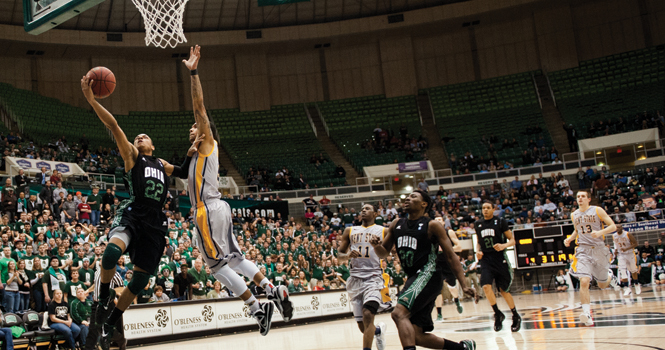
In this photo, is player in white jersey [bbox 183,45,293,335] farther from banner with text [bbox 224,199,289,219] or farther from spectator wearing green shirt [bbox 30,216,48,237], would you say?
banner with text [bbox 224,199,289,219]

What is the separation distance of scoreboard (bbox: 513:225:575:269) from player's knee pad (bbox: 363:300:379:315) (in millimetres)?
17043

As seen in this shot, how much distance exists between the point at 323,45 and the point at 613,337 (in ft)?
118

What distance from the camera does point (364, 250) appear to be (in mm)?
8719

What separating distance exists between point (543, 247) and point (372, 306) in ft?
57.0

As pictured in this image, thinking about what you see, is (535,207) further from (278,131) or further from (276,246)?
(278,131)

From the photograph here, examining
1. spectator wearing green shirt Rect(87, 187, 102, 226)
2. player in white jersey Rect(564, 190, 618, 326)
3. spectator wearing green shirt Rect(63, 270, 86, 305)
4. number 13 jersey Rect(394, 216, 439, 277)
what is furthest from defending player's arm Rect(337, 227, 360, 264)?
spectator wearing green shirt Rect(87, 187, 102, 226)

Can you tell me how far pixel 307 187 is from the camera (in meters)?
33.7

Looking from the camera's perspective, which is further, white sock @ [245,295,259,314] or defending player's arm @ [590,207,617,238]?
defending player's arm @ [590,207,617,238]

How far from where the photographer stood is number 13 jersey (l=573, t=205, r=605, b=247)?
36.3ft

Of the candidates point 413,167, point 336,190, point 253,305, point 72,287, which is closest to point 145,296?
point 72,287

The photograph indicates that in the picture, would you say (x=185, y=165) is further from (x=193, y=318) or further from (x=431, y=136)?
(x=431, y=136)

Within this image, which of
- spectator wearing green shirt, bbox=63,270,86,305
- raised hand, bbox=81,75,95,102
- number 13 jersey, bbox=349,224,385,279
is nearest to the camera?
raised hand, bbox=81,75,95,102

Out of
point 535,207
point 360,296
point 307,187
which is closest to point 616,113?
point 535,207

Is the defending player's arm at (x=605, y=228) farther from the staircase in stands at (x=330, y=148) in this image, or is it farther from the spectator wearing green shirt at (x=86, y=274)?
the staircase in stands at (x=330, y=148)
